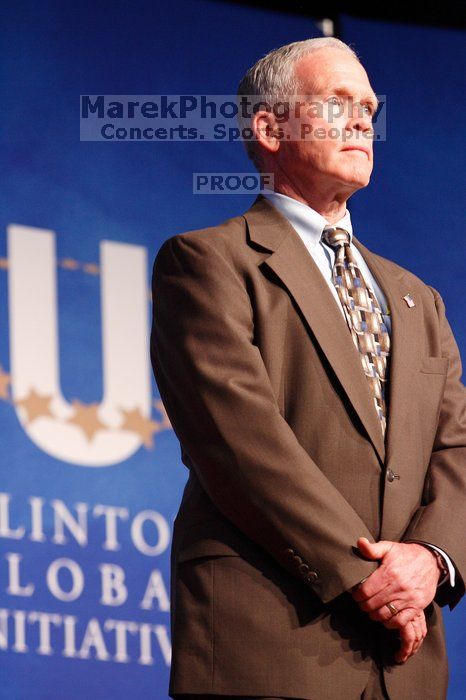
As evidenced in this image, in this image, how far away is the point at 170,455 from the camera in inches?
133

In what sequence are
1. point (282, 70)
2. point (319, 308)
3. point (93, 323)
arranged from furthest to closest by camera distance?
1. point (93, 323)
2. point (282, 70)
3. point (319, 308)

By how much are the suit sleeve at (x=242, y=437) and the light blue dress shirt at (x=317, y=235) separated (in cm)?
21

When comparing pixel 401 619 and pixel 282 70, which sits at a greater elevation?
pixel 282 70

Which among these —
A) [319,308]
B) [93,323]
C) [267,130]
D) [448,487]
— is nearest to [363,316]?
[319,308]

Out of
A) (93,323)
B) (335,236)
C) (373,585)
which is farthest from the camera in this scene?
(93,323)

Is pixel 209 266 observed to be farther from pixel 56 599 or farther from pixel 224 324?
pixel 56 599

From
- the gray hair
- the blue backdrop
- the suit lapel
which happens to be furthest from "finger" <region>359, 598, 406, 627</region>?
the blue backdrop

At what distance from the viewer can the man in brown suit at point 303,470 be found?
6.16 ft

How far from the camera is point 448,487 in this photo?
6.89 feet

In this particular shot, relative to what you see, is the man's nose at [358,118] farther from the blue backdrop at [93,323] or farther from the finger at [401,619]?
the blue backdrop at [93,323]

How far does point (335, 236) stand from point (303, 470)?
0.53 metres

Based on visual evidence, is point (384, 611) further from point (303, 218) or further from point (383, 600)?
point (303, 218)

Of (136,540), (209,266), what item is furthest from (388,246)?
(209,266)

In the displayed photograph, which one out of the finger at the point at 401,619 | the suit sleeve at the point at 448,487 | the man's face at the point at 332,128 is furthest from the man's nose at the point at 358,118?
the finger at the point at 401,619
